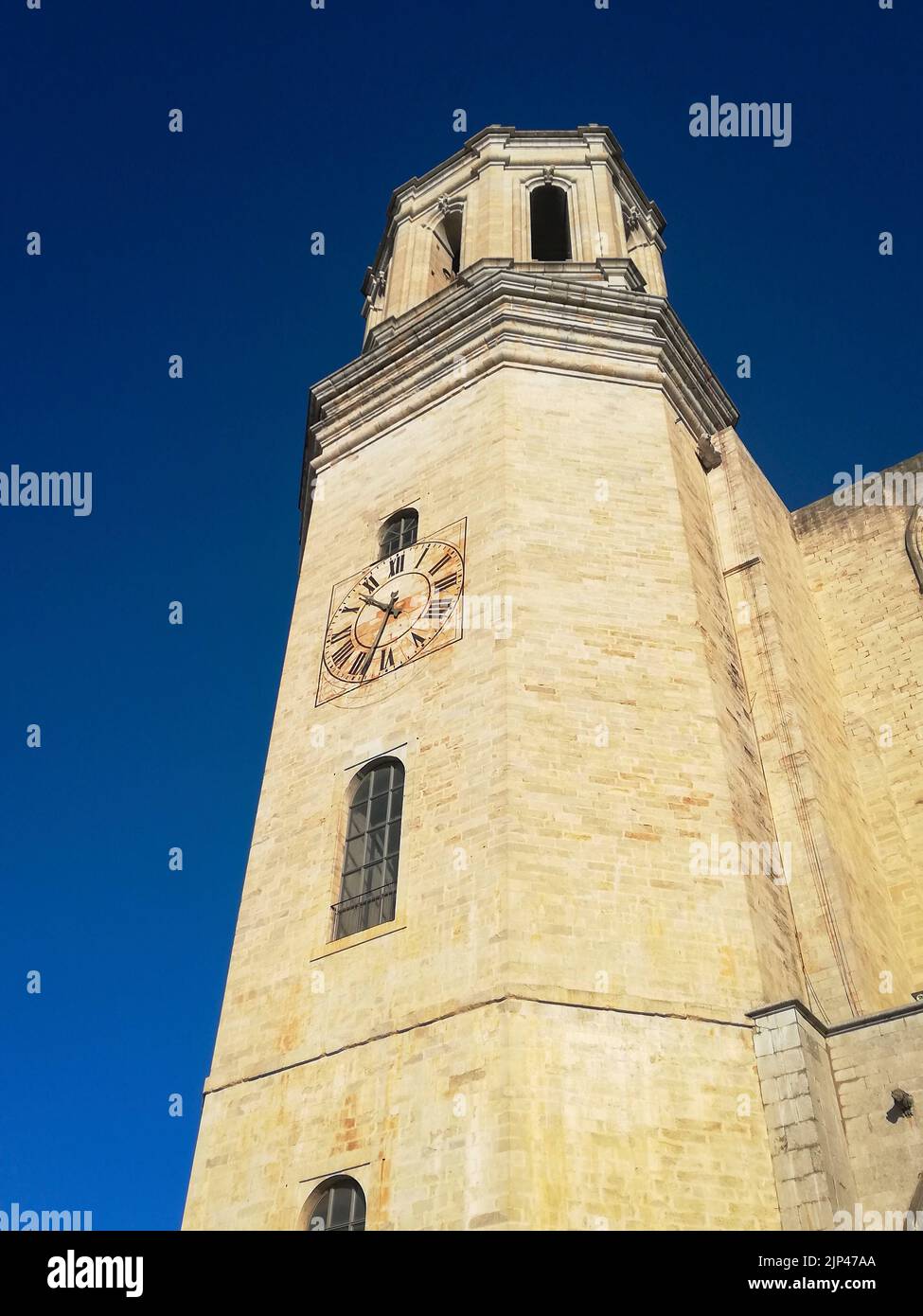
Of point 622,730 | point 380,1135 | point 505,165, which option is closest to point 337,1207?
point 380,1135

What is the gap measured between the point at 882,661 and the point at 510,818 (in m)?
7.23

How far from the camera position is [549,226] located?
2256cm

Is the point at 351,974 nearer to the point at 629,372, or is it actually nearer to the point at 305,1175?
the point at 305,1175

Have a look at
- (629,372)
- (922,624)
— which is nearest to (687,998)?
(922,624)

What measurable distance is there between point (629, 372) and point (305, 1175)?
10636mm

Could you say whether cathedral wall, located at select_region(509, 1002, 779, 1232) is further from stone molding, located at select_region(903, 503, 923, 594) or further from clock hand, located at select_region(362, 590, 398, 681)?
stone molding, located at select_region(903, 503, 923, 594)

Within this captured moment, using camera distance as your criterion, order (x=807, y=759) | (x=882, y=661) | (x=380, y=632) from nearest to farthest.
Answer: (x=807, y=759), (x=380, y=632), (x=882, y=661)

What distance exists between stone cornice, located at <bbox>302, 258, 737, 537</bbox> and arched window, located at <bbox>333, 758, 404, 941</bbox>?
6.06m

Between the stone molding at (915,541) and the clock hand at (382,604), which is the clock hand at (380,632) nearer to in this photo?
the clock hand at (382,604)

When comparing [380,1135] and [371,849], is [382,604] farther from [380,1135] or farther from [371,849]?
[380,1135]

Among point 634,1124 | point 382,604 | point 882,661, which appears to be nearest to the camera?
point 634,1124

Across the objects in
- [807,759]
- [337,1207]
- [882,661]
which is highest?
[882,661]
